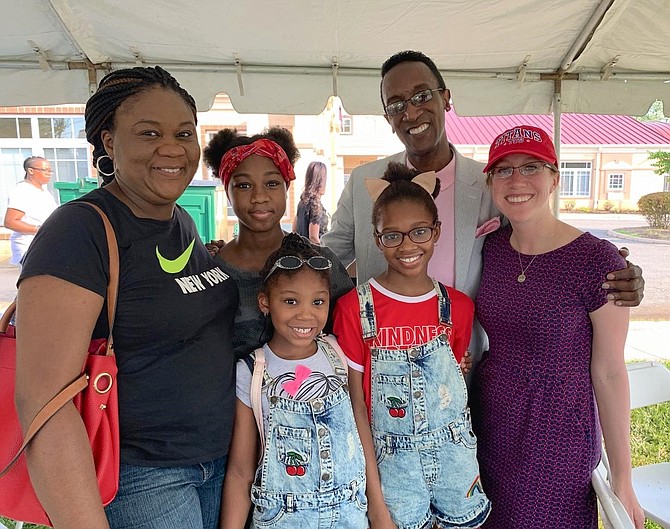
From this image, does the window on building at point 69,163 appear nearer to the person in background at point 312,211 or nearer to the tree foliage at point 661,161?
the person in background at point 312,211

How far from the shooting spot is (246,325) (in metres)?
1.87

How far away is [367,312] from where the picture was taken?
6.08ft

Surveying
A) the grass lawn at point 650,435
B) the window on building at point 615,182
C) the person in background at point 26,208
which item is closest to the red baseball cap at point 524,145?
the grass lawn at point 650,435

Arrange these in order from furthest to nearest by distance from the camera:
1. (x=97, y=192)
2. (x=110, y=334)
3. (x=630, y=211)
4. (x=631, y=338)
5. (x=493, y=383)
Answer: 1. (x=630, y=211)
2. (x=631, y=338)
3. (x=493, y=383)
4. (x=97, y=192)
5. (x=110, y=334)

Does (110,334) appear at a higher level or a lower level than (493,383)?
higher

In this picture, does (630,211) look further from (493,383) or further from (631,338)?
(493,383)

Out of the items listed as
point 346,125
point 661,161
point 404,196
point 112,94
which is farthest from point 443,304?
point 661,161

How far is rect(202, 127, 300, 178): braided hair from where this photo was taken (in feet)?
7.07

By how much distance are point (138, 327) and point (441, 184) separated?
1509 millimetres

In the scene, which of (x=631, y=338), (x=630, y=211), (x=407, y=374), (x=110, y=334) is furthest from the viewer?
(x=630, y=211)

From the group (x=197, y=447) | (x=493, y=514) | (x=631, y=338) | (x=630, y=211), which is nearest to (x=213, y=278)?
(x=197, y=447)

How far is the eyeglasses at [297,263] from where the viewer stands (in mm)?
1750

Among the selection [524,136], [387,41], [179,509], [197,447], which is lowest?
[179,509]

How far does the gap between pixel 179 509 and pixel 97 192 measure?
35.8 inches
